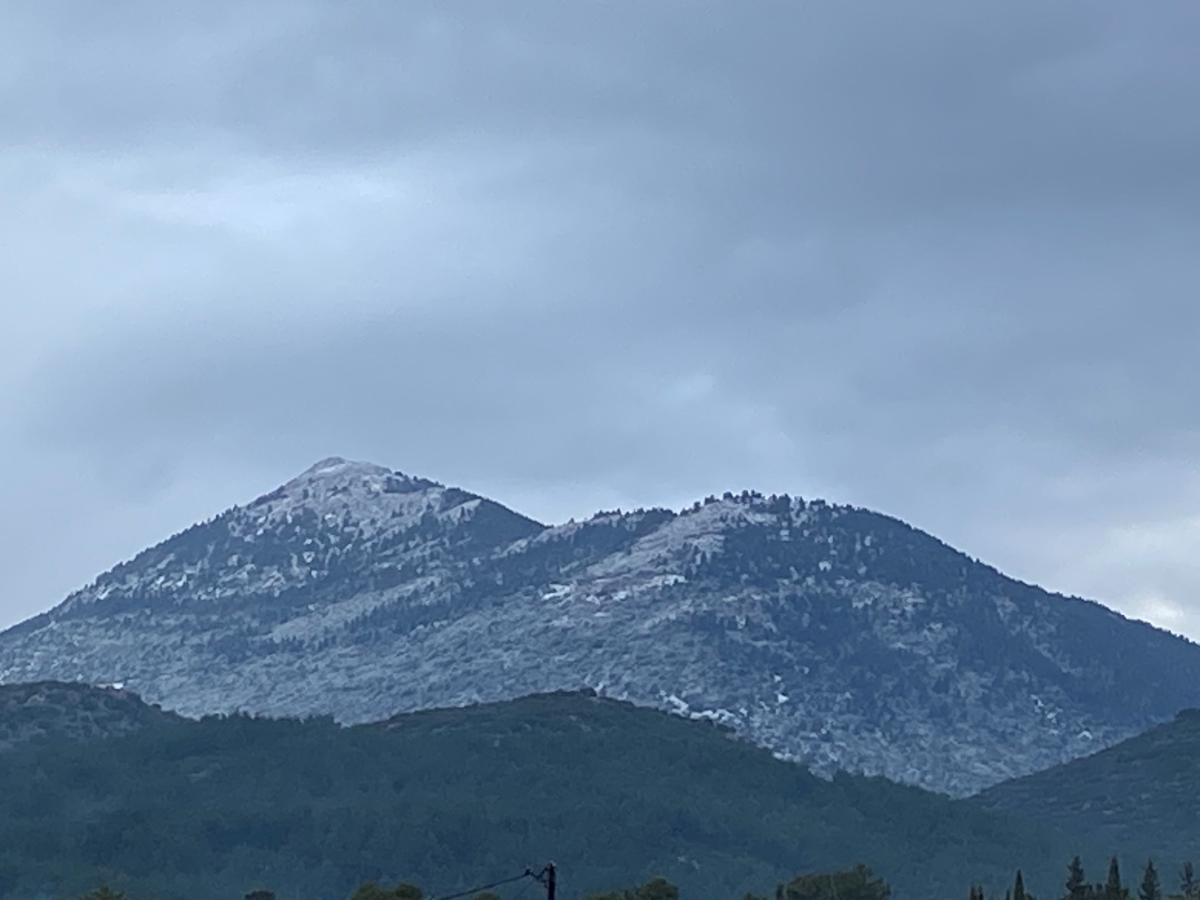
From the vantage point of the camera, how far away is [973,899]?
18188 cm

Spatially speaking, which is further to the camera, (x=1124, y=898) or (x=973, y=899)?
(x=1124, y=898)

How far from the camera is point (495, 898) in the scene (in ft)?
627

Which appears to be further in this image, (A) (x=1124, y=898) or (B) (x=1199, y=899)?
(A) (x=1124, y=898)

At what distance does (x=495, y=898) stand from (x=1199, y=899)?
1916 inches

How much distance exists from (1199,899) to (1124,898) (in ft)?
41.3

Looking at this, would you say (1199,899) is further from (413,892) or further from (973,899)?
(413,892)

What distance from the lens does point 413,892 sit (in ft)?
610

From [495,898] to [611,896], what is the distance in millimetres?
10222

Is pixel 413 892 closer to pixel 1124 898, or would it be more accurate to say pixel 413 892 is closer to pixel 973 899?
pixel 973 899

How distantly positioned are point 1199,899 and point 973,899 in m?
15.4

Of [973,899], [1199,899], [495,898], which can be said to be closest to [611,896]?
[495,898]

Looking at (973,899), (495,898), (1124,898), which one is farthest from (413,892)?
(1124,898)

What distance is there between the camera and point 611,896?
19725cm

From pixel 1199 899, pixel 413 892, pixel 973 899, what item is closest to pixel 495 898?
pixel 413 892
